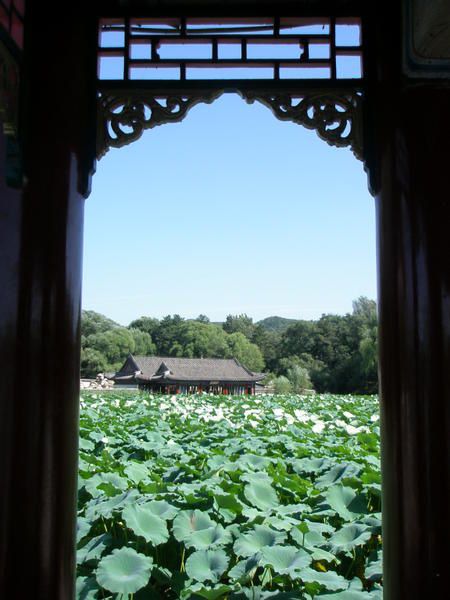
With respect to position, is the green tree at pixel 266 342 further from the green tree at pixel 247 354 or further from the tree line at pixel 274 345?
the green tree at pixel 247 354

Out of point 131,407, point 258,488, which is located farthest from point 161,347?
point 258,488

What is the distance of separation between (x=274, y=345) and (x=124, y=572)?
7801cm

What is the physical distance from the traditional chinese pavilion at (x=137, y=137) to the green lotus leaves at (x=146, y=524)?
111cm

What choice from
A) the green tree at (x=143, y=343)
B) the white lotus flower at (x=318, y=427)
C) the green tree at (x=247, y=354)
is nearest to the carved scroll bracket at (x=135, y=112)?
the white lotus flower at (x=318, y=427)

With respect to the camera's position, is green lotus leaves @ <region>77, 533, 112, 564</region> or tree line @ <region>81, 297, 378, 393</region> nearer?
green lotus leaves @ <region>77, 533, 112, 564</region>

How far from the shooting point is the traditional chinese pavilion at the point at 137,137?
2.37 m

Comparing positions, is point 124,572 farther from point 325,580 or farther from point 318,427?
point 318,427

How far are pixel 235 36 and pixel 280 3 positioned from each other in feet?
0.74

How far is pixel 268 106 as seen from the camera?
2703 millimetres

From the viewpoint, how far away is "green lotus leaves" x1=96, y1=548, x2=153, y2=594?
2.97 meters

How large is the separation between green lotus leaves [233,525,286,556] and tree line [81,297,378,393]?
3926 centimetres
